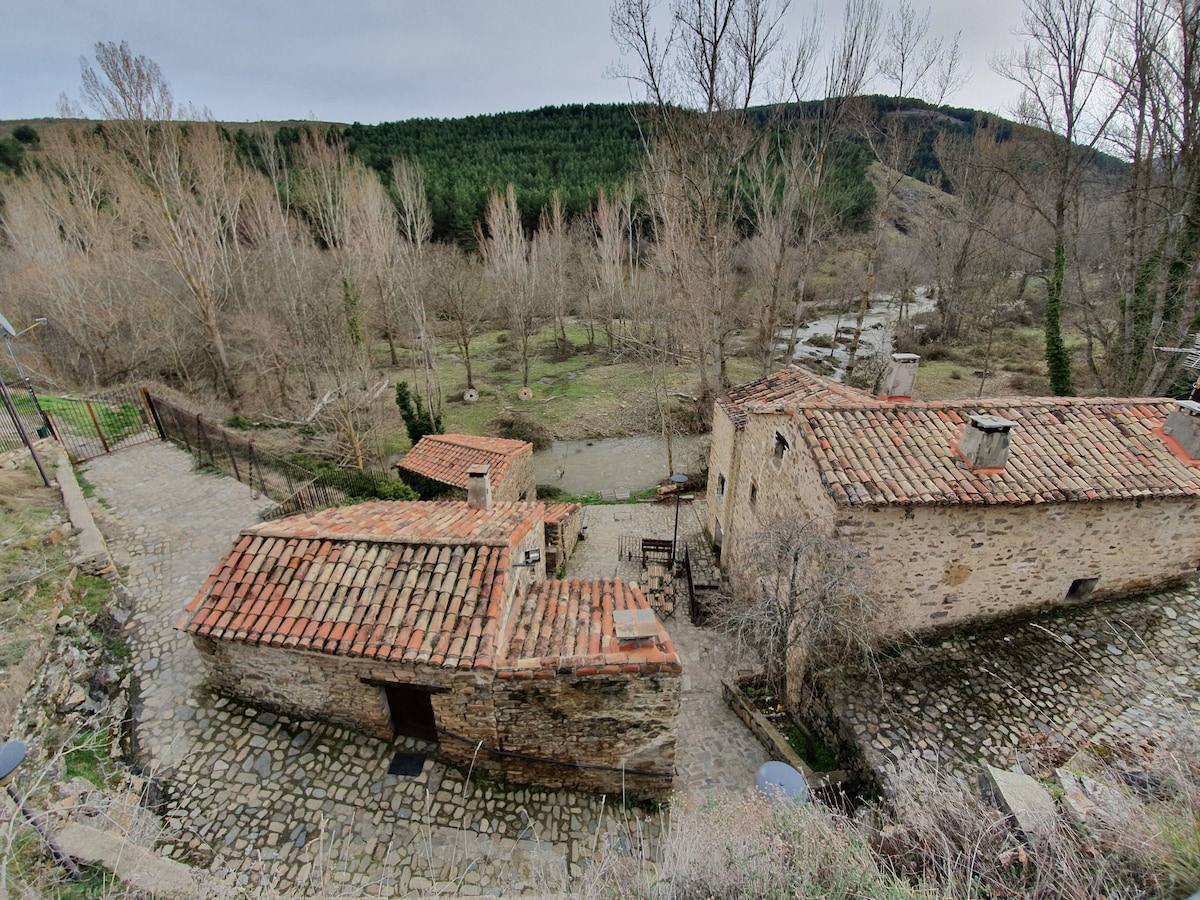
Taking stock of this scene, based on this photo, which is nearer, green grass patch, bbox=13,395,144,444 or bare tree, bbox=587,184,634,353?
green grass patch, bbox=13,395,144,444

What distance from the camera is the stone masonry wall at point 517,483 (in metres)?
14.1

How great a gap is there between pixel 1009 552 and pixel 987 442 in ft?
5.60

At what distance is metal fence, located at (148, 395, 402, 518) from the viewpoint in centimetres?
1157

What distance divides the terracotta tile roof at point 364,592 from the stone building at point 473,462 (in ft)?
22.2

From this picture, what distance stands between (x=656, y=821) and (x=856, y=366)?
27.2 meters

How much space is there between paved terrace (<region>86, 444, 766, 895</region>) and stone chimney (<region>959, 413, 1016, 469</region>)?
212 inches

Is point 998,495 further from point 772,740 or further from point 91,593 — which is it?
point 91,593

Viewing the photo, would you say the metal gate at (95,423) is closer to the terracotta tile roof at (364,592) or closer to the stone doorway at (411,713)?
the terracotta tile roof at (364,592)

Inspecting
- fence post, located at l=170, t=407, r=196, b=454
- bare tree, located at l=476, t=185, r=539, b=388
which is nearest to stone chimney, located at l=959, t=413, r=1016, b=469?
fence post, located at l=170, t=407, r=196, b=454

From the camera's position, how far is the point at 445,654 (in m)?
5.75

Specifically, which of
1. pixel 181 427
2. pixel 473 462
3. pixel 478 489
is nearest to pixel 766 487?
pixel 478 489

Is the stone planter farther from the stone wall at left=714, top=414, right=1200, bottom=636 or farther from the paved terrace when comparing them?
the stone wall at left=714, top=414, right=1200, bottom=636

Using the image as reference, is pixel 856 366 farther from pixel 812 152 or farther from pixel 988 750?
pixel 988 750

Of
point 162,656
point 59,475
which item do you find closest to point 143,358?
point 59,475
